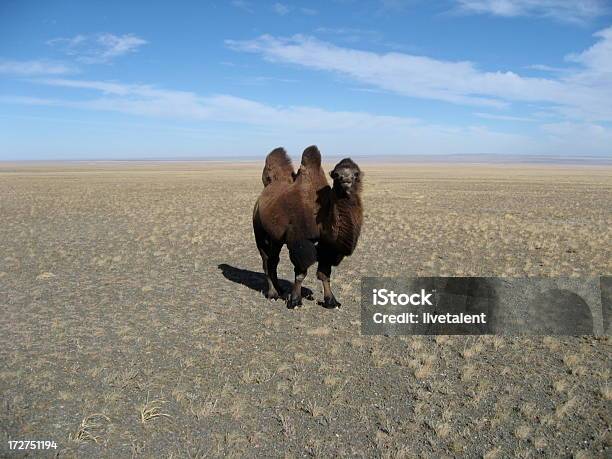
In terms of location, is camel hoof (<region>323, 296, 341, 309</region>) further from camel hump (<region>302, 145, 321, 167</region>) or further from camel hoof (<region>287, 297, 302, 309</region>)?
camel hump (<region>302, 145, 321, 167</region>)

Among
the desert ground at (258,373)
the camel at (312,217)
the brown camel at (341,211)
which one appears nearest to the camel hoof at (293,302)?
the camel at (312,217)

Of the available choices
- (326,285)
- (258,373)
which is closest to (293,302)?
(326,285)

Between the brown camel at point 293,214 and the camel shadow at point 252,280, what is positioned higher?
the brown camel at point 293,214

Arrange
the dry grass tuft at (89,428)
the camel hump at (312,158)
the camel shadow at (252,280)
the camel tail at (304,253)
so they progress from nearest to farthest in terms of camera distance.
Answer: the dry grass tuft at (89,428) < the camel tail at (304,253) < the camel hump at (312,158) < the camel shadow at (252,280)

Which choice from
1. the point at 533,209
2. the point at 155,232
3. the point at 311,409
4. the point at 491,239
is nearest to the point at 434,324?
the point at 311,409

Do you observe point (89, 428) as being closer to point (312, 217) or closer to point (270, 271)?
point (312, 217)

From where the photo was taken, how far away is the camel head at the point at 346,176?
6.20 metres

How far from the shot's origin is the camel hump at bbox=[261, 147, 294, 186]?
8148 mm

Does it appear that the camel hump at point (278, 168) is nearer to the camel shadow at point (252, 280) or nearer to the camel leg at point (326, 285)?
the camel leg at point (326, 285)

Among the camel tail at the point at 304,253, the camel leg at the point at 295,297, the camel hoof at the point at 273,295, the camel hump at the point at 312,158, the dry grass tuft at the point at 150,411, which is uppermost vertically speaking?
the camel hump at the point at 312,158

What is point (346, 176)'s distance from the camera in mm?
6188

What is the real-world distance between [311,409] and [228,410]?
0.82m

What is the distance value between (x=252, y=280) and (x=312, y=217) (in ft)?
11.4

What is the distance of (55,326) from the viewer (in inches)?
265
